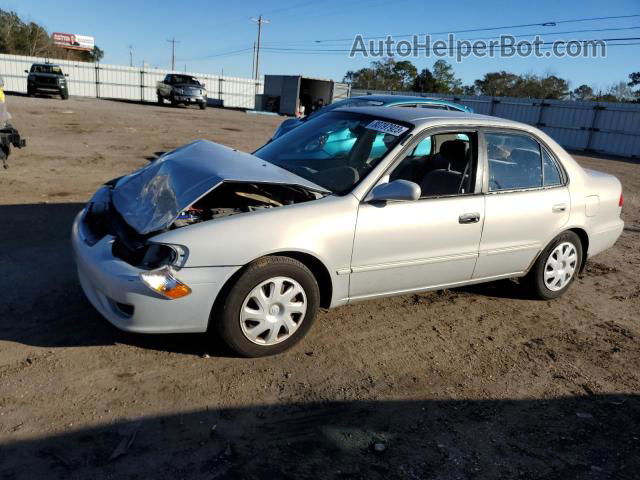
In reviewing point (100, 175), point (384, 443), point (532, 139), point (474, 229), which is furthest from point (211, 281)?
point (100, 175)

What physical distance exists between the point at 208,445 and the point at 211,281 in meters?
0.94

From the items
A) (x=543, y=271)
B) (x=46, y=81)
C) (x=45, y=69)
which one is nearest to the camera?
(x=543, y=271)

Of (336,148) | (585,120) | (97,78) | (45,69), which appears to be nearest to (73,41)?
(97,78)

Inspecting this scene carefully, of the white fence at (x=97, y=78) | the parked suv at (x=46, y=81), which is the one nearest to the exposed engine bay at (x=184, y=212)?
the parked suv at (x=46, y=81)

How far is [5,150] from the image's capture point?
27.6ft

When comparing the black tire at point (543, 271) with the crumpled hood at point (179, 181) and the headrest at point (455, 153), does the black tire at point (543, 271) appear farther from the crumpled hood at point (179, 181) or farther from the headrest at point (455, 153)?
the crumpled hood at point (179, 181)

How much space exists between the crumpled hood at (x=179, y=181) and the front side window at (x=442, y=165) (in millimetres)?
948

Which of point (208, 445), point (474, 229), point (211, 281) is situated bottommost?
point (208, 445)

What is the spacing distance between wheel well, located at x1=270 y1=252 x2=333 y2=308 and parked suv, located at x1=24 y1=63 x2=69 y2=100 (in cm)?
3160

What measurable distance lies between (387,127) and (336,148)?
0.50 meters

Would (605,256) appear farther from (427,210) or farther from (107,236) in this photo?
(107,236)

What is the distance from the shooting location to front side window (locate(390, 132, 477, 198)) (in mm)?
4090

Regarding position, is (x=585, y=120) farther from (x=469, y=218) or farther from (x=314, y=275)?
(x=314, y=275)

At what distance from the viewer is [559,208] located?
4578 mm
